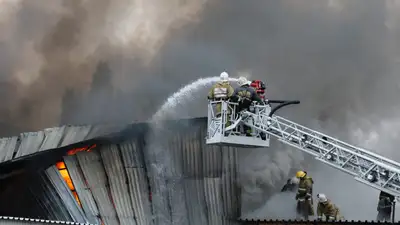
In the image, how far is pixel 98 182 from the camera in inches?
706

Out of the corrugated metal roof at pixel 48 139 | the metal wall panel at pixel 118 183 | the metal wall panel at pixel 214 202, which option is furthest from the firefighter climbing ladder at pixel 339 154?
the corrugated metal roof at pixel 48 139

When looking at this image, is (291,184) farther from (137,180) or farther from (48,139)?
(48,139)

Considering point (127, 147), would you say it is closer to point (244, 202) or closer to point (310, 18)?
point (244, 202)

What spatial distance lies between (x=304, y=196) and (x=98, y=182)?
5.51 metres

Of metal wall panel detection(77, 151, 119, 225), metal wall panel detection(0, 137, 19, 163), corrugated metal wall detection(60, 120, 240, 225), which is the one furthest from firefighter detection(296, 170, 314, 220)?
metal wall panel detection(0, 137, 19, 163)

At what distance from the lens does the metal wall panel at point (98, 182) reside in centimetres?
1777

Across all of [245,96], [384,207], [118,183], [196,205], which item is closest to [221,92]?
[245,96]

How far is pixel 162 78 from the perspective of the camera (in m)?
21.0

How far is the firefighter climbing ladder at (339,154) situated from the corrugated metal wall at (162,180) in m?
1.85

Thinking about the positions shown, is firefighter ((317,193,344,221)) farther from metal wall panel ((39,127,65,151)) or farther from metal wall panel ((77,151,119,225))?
metal wall panel ((39,127,65,151))

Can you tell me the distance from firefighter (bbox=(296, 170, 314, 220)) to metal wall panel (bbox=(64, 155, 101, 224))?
534 centimetres

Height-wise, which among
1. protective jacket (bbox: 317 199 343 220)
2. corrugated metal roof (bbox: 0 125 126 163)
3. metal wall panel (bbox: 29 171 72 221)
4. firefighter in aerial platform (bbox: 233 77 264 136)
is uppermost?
firefighter in aerial platform (bbox: 233 77 264 136)

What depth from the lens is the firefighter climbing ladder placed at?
14.3m

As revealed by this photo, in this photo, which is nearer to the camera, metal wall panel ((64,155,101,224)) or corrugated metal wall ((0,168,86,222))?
corrugated metal wall ((0,168,86,222))
